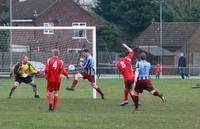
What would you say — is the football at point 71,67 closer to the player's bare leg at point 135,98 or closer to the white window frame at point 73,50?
the white window frame at point 73,50

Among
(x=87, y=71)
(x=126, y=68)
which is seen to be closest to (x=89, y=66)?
(x=87, y=71)

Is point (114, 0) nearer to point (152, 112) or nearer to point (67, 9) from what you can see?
point (67, 9)

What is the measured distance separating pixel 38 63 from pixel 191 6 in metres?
56.1

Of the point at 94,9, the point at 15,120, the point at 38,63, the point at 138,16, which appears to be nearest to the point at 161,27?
the point at 138,16

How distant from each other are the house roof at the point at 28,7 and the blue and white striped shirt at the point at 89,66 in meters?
56.4

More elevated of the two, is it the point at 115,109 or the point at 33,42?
the point at 33,42

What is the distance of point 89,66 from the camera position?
26875 millimetres

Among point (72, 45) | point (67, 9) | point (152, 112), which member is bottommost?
point (152, 112)

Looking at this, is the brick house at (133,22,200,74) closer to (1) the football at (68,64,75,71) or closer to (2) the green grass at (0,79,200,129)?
(1) the football at (68,64,75,71)

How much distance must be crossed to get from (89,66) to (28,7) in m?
60.3

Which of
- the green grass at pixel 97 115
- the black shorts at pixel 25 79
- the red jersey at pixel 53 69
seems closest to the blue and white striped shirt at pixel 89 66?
the green grass at pixel 97 115

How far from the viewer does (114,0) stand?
287 ft

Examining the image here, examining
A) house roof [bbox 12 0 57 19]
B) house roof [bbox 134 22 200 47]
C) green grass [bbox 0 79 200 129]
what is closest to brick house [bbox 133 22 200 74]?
house roof [bbox 134 22 200 47]

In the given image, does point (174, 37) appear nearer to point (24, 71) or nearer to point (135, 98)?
point (24, 71)
